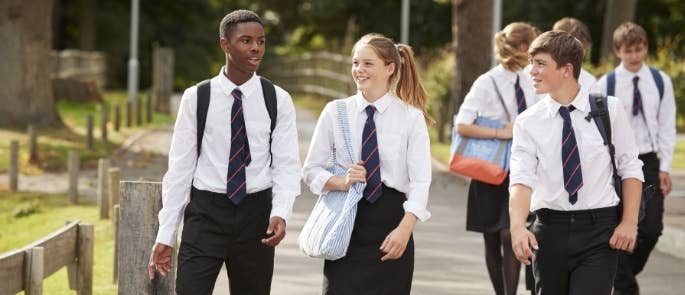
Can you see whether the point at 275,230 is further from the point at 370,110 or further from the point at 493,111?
the point at 493,111

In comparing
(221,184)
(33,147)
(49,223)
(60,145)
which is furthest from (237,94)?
(60,145)

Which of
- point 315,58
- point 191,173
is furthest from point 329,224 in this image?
point 315,58

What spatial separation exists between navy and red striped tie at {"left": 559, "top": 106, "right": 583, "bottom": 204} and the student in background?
2.33 meters

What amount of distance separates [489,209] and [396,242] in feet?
8.92

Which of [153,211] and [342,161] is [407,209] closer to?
[342,161]

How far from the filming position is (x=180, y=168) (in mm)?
5902

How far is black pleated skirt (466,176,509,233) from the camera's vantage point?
27.4 ft

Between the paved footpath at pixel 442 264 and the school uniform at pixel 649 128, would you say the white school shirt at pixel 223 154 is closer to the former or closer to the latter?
the paved footpath at pixel 442 264

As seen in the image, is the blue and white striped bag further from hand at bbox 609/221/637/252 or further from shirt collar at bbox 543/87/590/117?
hand at bbox 609/221/637/252

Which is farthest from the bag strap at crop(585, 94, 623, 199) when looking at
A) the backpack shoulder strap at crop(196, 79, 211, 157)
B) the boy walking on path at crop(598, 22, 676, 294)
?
the boy walking on path at crop(598, 22, 676, 294)

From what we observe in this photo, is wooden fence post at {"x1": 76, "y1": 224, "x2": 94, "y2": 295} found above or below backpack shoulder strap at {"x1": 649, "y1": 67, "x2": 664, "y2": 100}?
below

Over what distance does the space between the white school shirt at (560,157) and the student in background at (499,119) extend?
2.26 meters

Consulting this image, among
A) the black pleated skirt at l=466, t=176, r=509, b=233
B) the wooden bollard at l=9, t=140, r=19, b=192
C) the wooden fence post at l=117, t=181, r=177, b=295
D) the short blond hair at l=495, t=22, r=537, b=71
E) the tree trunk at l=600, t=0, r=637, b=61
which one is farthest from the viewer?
the tree trunk at l=600, t=0, r=637, b=61

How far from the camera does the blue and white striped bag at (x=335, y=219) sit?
5.79 m
